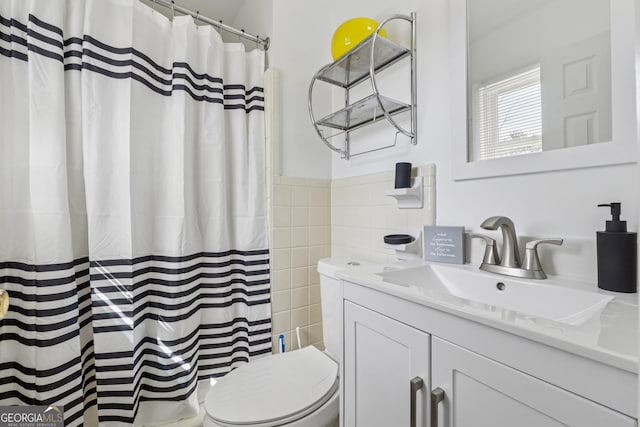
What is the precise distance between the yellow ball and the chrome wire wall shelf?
0.21ft

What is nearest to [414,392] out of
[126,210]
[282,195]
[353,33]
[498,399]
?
[498,399]

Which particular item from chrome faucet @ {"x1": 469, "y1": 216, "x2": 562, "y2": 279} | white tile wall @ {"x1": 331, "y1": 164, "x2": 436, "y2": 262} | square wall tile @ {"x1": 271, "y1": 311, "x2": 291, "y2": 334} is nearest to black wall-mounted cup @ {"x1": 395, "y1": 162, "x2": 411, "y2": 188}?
white tile wall @ {"x1": 331, "y1": 164, "x2": 436, "y2": 262}

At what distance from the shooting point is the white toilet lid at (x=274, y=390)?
0.81m

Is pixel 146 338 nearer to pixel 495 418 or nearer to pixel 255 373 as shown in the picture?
pixel 255 373

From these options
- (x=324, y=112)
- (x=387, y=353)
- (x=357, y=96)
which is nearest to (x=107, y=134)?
(x=324, y=112)

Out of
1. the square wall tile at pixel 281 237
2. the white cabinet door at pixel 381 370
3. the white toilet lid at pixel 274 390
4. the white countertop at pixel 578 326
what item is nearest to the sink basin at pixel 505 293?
the white countertop at pixel 578 326

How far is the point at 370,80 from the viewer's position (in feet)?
4.09

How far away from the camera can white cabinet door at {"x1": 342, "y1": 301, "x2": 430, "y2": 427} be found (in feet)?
1.92

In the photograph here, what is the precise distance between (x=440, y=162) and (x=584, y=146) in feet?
1.30

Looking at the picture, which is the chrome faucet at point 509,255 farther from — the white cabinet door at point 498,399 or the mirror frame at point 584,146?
the white cabinet door at point 498,399

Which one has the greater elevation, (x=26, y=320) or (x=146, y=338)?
(x=26, y=320)

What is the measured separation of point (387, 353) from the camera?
0.66m

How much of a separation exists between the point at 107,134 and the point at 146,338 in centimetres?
87

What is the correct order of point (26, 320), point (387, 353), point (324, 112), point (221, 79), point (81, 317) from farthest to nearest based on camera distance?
point (324, 112), point (221, 79), point (81, 317), point (26, 320), point (387, 353)
